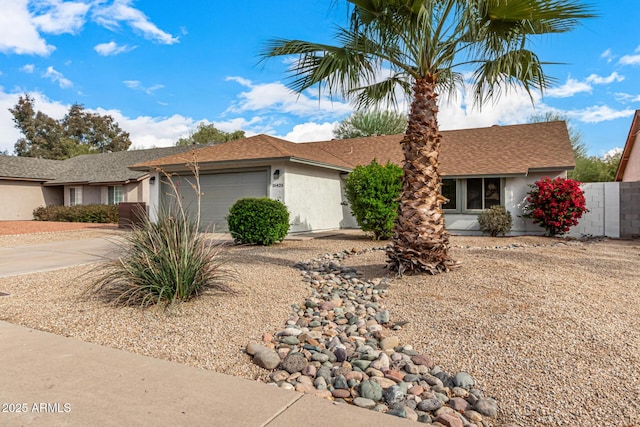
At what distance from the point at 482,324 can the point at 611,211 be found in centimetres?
1282

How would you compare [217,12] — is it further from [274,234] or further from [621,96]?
[621,96]

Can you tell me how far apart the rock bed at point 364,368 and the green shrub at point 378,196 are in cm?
686

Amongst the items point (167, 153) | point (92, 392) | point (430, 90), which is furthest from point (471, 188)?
point (167, 153)

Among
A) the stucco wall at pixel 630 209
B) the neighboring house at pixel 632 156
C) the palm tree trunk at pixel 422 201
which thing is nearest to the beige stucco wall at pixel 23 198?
the palm tree trunk at pixel 422 201

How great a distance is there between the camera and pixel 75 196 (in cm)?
2697

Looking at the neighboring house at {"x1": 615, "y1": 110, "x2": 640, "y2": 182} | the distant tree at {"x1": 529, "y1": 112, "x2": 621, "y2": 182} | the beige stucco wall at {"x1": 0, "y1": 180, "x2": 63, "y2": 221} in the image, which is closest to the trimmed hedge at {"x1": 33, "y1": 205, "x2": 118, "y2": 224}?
the beige stucco wall at {"x1": 0, "y1": 180, "x2": 63, "y2": 221}

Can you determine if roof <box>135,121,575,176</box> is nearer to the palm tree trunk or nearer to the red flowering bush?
the red flowering bush

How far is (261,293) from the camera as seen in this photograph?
570 cm

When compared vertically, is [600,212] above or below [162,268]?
above

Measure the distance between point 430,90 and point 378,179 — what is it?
5.31 meters

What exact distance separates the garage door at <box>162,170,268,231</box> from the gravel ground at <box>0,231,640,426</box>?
8.15 meters

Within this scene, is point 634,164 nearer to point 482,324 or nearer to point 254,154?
point 254,154

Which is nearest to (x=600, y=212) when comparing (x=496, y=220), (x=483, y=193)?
(x=496, y=220)

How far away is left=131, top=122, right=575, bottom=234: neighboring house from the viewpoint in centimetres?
1449
